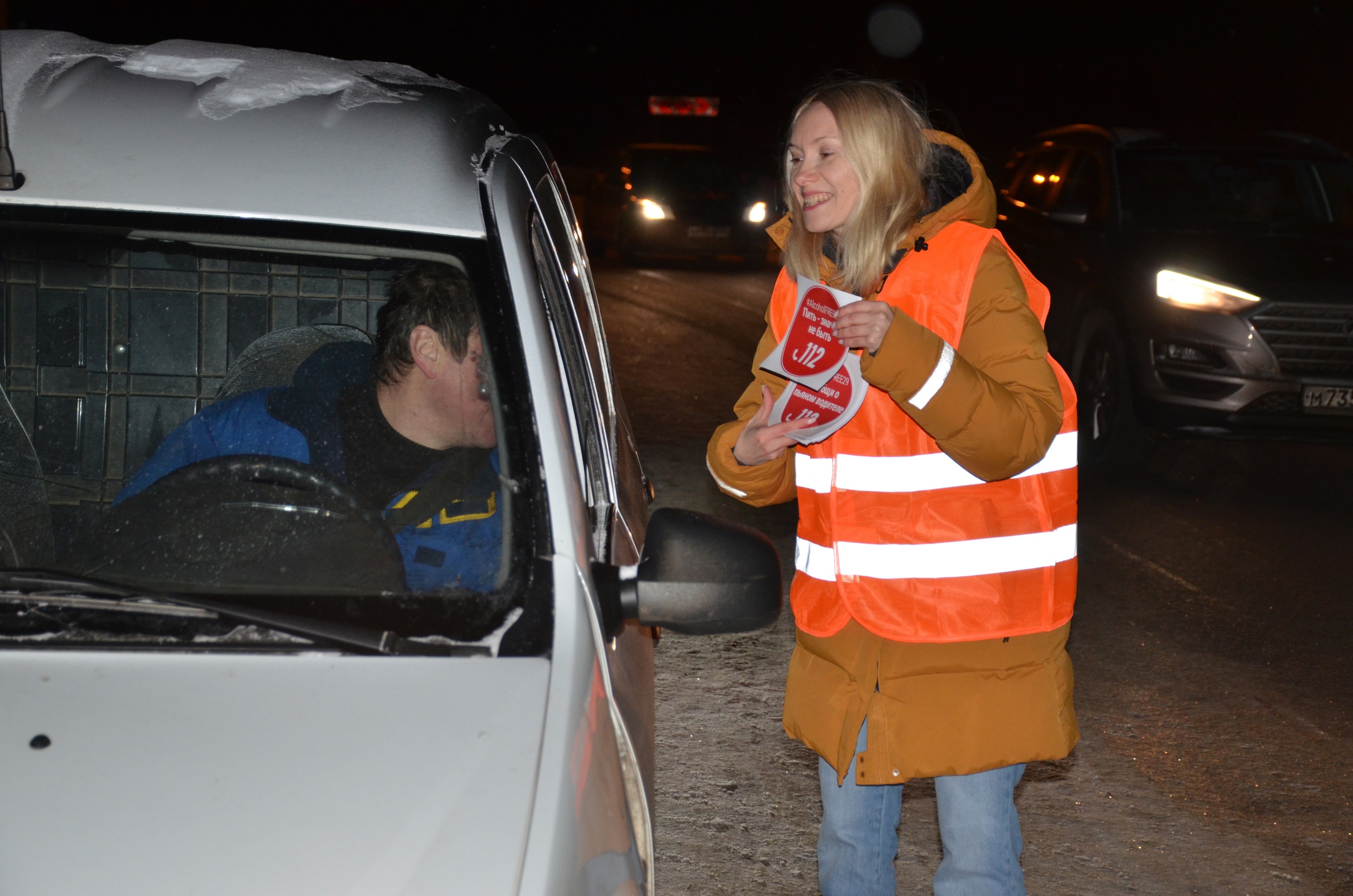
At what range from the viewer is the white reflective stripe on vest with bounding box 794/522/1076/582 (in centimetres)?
229

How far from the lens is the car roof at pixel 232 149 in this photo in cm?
207

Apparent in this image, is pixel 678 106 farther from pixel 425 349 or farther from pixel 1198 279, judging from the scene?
pixel 425 349

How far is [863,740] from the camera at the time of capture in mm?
2434

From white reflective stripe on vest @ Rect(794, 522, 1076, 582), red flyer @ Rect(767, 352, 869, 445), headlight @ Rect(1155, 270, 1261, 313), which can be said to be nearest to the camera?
red flyer @ Rect(767, 352, 869, 445)

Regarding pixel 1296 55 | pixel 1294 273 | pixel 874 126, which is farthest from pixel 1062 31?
pixel 874 126

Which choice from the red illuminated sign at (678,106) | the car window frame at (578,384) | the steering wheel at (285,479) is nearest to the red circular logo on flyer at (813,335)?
the car window frame at (578,384)

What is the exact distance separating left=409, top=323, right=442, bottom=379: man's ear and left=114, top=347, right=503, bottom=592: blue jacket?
0.16m

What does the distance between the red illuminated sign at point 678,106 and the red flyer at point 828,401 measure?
3121 cm

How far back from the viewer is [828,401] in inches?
86.5

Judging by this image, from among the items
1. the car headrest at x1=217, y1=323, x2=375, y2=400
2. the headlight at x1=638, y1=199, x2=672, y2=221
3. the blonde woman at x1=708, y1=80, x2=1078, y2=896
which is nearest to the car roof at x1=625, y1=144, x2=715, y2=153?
the headlight at x1=638, y1=199, x2=672, y2=221

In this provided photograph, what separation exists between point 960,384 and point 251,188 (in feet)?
3.58

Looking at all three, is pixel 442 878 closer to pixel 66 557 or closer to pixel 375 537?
pixel 375 537

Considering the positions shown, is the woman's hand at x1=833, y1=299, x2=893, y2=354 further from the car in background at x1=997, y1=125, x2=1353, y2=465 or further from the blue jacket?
the car in background at x1=997, y1=125, x2=1353, y2=465

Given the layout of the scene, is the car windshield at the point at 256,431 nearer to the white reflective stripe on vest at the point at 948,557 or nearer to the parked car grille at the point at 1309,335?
the white reflective stripe on vest at the point at 948,557
